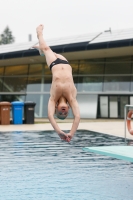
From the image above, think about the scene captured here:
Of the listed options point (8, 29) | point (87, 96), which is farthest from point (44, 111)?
point (8, 29)

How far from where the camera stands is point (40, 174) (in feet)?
30.8

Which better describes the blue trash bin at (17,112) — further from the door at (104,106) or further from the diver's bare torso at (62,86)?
the diver's bare torso at (62,86)

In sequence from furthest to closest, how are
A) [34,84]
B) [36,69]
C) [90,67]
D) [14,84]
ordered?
[14,84] < [36,69] < [34,84] < [90,67]

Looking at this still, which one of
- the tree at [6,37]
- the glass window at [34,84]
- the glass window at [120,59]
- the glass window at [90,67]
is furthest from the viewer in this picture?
the tree at [6,37]

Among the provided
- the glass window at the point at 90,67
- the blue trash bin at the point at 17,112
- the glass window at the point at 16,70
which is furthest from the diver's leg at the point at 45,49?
the glass window at the point at 16,70

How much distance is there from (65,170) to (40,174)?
716 mm

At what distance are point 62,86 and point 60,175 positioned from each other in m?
2.32

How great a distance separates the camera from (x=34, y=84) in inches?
1443

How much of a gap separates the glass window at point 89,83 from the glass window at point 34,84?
10.9ft

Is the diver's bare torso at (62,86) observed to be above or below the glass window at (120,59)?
below

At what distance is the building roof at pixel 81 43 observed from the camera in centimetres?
3067

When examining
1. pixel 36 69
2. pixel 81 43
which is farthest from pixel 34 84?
pixel 81 43

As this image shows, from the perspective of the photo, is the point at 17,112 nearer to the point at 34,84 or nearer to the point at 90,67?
the point at 34,84

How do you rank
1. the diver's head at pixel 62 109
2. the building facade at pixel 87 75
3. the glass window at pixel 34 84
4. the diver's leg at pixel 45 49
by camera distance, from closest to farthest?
1. the diver's head at pixel 62 109
2. the diver's leg at pixel 45 49
3. the building facade at pixel 87 75
4. the glass window at pixel 34 84
